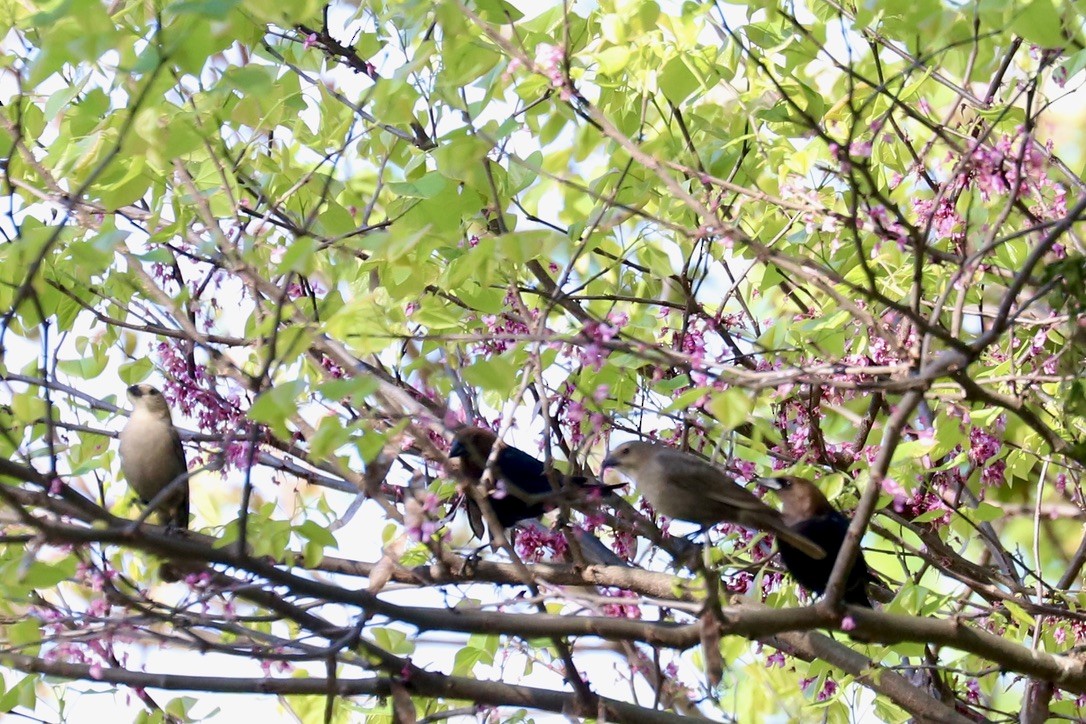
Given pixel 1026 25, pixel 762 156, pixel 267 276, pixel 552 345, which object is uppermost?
pixel 762 156

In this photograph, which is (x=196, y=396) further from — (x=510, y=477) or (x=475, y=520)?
(x=510, y=477)

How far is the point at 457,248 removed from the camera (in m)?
3.37

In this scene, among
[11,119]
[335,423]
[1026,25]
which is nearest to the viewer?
[335,423]

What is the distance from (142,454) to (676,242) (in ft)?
6.76

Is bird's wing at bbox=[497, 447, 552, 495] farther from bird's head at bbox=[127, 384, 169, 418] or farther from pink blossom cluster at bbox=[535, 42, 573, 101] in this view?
pink blossom cluster at bbox=[535, 42, 573, 101]

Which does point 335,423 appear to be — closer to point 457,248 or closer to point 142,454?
point 457,248

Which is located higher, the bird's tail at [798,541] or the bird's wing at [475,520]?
the bird's wing at [475,520]

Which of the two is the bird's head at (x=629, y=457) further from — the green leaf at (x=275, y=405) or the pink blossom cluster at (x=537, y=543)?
the green leaf at (x=275, y=405)

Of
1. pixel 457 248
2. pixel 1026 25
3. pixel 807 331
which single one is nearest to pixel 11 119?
pixel 457 248

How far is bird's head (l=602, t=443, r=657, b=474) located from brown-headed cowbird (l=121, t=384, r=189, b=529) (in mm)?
1564

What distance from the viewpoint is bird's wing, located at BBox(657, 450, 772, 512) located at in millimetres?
3566

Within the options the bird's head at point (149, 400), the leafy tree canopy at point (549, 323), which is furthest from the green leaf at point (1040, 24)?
the bird's head at point (149, 400)

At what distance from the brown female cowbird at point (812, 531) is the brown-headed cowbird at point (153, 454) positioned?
2.10m

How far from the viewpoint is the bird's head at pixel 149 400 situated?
15.2ft
